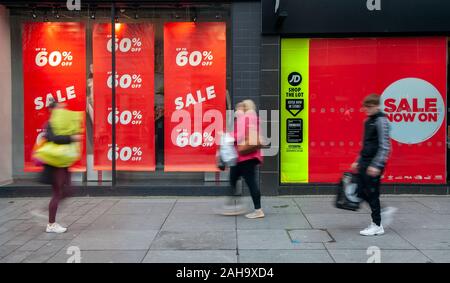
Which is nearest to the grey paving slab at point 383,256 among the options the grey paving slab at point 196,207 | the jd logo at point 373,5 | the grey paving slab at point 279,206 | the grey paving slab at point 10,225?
the grey paving slab at point 279,206

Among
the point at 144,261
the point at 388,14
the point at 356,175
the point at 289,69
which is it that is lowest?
the point at 144,261

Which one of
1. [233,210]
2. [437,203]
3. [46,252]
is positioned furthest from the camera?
[437,203]

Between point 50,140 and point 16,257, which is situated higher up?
point 50,140

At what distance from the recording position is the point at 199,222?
7520 millimetres

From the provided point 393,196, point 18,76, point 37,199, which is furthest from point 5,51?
point 393,196

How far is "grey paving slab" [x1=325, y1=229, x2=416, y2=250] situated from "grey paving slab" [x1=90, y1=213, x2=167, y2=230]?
8.16 ft

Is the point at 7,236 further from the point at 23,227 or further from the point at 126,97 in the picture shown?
the point at 126,97

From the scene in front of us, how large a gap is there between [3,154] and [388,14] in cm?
783

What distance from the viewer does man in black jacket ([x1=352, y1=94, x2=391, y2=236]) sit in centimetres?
639

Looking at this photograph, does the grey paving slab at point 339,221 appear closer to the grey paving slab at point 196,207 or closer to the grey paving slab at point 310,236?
the grey paving slab at point 310,236

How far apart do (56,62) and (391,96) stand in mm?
6485

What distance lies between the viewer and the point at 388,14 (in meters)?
9.16

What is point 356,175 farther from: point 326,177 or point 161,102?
point 161,102

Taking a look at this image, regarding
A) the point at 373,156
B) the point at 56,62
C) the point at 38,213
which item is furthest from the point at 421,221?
the point at 56,62
